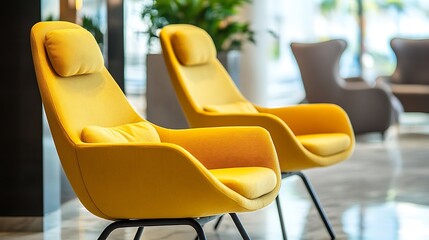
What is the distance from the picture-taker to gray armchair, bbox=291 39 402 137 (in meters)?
8.44

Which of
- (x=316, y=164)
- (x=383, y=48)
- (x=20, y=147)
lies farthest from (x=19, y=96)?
(x=383, y=48)

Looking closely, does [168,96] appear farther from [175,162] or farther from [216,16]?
[175,162]

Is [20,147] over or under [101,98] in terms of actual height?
under

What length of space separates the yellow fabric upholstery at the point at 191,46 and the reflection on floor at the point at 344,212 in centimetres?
82

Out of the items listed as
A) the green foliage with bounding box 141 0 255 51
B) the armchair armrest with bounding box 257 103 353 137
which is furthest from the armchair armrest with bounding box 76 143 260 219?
the green foliage with bounding box 141 0 255 51

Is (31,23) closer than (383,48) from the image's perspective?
Yes

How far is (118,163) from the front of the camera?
318 centimetres

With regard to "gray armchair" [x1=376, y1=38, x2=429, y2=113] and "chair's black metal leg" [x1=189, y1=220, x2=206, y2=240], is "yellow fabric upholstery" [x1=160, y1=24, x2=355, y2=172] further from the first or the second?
"gray armchair" [x1=376, y1=38, x2=429, y2=113]

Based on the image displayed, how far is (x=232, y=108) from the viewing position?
4.92 meters

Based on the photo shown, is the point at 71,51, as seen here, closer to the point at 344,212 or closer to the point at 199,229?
the point at 199,229

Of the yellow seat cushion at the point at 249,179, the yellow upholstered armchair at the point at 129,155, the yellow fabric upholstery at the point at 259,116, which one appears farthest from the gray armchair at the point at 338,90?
the yellow seat cushion at the point at 249,179

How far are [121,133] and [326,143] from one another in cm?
116

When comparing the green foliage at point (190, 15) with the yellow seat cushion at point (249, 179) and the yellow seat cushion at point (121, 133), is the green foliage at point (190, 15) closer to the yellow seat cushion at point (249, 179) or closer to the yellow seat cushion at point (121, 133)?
the yellow seat cushion at point (121, 133)

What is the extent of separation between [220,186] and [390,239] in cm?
146
